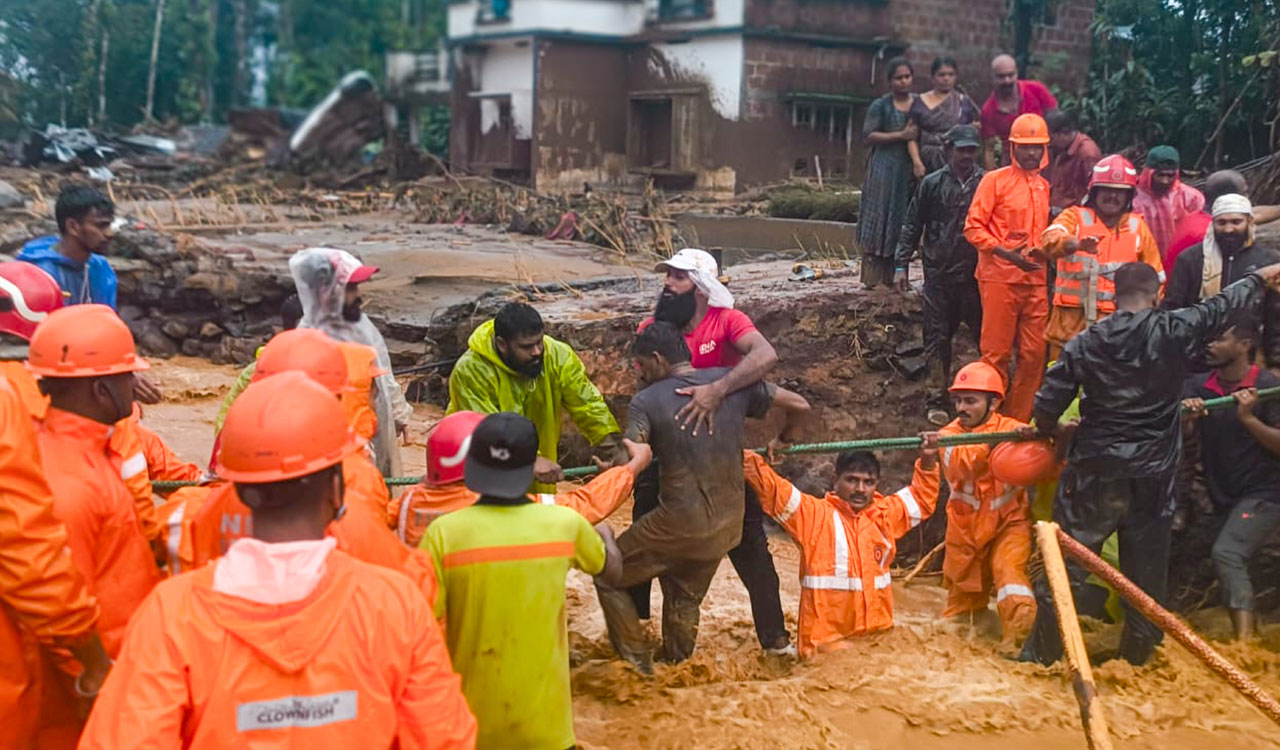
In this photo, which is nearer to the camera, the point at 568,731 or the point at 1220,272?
the point at 568,731

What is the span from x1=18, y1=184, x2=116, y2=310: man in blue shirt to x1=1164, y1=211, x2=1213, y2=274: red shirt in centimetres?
559

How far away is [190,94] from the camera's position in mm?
36656

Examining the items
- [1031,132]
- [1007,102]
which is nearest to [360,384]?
[1031,132]

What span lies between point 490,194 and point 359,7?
82.2ft

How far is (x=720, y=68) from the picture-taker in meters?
21.4

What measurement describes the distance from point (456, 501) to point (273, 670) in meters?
1.45

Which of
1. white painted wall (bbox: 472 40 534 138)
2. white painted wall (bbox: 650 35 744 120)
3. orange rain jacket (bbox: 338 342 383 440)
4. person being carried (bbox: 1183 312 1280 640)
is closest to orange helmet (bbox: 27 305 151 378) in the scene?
orange rain jacket (bbox: 338 342 383 440)

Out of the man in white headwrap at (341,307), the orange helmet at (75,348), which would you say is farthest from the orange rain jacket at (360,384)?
the orange helmet at (75,348)

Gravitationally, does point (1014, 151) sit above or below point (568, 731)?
above

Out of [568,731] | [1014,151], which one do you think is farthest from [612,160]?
[568,731]

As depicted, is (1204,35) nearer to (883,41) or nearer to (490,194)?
(883,41)

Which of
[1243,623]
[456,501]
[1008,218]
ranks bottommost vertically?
[1243,623]

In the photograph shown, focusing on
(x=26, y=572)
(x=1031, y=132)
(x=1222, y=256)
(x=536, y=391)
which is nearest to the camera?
(x=26, y=572)

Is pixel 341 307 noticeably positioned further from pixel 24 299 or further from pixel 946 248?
pixel 946 248
